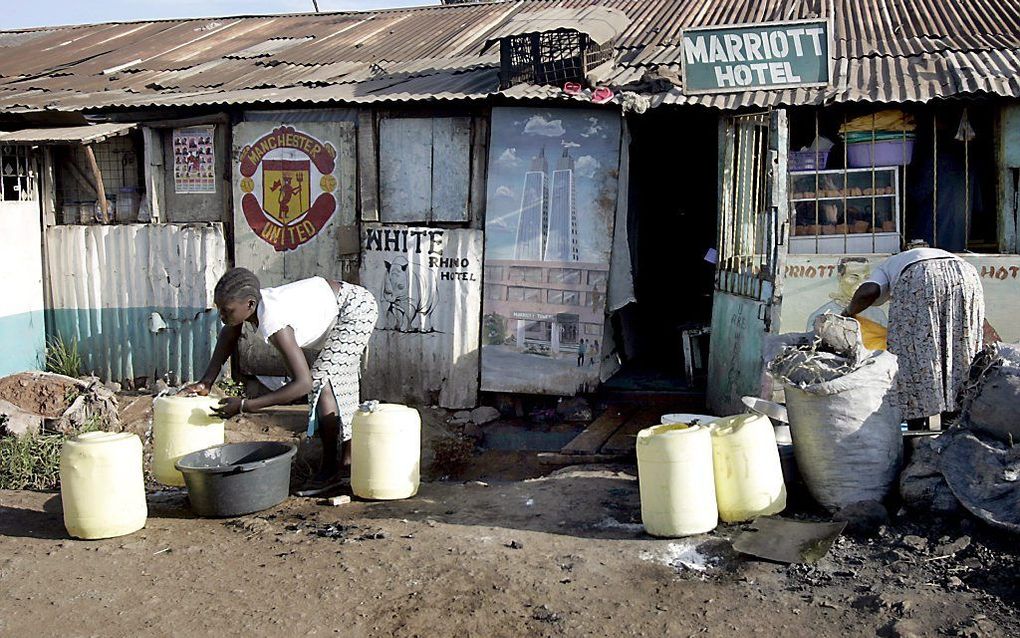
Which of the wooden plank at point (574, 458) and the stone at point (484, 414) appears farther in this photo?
the stone at point (484, 414)

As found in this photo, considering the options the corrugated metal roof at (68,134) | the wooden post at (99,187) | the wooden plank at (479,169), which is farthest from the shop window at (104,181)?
Result: the wooden plank at (479,169)

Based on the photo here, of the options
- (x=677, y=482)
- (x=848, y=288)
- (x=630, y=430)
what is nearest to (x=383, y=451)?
(x=677, y=482)

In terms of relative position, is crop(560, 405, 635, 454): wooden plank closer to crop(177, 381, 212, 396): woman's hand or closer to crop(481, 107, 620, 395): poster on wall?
crop(481, 107, 620, 395): poster on wall

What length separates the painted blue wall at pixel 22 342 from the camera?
866 centimetres

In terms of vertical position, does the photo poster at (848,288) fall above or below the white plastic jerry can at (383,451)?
above

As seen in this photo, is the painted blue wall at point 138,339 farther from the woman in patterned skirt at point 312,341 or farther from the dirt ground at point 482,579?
the dirt ground at point 482,579

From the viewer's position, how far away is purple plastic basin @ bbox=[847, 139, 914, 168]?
8031 millimetres

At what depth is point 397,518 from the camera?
548 cm

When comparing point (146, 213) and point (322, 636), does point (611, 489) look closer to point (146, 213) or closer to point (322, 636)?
point (322, 636)

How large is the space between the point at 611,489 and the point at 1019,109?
4.68 meters

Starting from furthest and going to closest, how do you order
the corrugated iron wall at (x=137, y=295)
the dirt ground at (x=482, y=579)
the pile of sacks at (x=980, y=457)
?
1. the corrugated iron wall at (x=137, y=295)
2. the pile of sacks at (x=980, y=457)
3. the dirt ground at (x=482, y=579)

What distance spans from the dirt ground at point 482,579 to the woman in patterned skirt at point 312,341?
1.87 feet

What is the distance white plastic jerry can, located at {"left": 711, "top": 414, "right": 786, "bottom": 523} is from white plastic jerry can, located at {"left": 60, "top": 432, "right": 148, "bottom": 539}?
3.13 m

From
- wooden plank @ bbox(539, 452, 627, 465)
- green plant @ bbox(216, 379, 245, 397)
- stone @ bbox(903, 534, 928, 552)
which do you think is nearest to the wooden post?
green plant @ bbox(216, 379, 245, 397)
